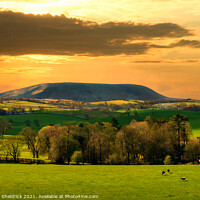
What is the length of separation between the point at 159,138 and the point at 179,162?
38.1 feet

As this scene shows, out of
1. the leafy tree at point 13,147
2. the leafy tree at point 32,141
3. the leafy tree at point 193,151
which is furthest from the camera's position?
the leafy tree at point 32,141

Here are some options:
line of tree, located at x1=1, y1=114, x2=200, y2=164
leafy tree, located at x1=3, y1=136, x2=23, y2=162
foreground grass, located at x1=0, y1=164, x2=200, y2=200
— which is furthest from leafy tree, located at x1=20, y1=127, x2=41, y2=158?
foreground grass, located at x1=0, y1=164, x2=200, y2=200

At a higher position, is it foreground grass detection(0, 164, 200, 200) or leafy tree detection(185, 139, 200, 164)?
foreground grass detection(0, 164, 200, 200)

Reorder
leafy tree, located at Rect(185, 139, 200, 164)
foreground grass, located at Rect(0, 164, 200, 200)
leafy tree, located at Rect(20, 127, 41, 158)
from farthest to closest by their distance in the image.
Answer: leafy tree, located at Rect(20, 127, 41, 158) → leafy tree, located at Rect(185, 139, 200, 164) → foreground grass, located at Rect(0, 164, 200, 200)

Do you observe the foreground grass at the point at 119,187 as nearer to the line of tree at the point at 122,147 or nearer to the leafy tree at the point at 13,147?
the line of tree at the point at 122,147

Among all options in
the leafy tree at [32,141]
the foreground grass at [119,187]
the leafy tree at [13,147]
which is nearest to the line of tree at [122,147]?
the leafy tree at [13,147]

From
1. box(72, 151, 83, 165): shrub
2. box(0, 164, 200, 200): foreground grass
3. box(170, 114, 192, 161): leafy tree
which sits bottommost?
box(72, 151, 83, 165): shrub

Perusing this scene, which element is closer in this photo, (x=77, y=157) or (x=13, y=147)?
(x=77, y=157)

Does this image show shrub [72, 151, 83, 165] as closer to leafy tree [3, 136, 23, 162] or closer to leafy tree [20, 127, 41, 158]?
leafy tree [20, 127, 41, 158]

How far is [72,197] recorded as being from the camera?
3691 cm

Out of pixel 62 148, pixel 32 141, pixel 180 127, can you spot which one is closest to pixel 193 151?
pixel 180 127

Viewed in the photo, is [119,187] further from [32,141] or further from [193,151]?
[32,141]

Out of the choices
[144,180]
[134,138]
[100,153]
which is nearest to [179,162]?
[134,138]

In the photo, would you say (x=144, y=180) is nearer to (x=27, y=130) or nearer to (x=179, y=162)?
(x=179, y=162)
